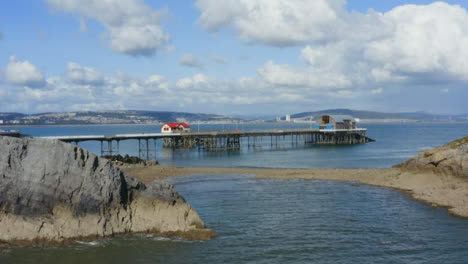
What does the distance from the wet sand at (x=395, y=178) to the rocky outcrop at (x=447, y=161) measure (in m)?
0.53

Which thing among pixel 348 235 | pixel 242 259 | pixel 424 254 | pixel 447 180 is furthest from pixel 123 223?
pixel 447 180

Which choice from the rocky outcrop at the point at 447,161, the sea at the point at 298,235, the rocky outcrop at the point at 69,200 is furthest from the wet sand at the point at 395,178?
the rocky outcrop at the point at 69,200

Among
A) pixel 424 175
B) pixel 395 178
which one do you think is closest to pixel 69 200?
pixel 395 178

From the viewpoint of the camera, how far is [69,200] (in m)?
19.1

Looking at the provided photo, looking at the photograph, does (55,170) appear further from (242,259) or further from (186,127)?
(186,127)

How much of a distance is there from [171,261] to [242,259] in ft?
8.81

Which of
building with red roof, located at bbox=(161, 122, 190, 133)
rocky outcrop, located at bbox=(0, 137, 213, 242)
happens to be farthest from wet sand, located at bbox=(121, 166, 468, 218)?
building with red roof, located at bbox=(161, 122, 190, 133)

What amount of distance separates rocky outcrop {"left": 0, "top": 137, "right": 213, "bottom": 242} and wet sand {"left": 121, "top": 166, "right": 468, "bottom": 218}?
16.4 metres

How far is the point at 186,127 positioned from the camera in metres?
92.1

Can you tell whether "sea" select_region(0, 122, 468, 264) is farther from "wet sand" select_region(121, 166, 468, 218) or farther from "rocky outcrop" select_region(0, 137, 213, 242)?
"wet sand" select_region(121, 166, 468, 218)

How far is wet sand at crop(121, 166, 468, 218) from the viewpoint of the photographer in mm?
28755

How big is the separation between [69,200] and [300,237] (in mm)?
10075

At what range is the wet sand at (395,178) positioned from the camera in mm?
28755

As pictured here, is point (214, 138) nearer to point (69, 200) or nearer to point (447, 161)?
point (447, 161)
